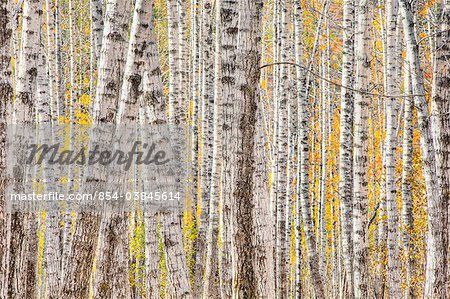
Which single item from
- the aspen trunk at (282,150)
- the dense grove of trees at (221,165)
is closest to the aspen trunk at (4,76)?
the dense grove of trees at (221,165)

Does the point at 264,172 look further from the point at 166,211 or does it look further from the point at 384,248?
the point at 384,248

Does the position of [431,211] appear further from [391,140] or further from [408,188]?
[408,188]

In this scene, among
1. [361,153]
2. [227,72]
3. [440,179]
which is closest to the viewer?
[227,72]

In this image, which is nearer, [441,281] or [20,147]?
[20,147]

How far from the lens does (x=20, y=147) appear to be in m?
6.20

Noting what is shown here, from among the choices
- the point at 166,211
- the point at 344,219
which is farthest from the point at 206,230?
the point at 166,211

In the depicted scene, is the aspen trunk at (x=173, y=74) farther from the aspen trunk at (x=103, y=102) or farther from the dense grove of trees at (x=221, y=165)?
the aspen trunk at (x=103, y=102)

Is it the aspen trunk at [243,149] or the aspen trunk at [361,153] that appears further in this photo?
the aspen trunk at [361,153]

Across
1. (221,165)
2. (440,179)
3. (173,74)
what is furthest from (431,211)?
(173,74)

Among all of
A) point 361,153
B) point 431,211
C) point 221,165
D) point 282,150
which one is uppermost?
point 282,150

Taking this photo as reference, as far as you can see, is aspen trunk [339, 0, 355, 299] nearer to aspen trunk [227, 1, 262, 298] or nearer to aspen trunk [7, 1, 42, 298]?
aspen trunk [227, 1, 262, 298]

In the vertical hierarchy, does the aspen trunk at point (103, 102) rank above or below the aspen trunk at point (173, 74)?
below

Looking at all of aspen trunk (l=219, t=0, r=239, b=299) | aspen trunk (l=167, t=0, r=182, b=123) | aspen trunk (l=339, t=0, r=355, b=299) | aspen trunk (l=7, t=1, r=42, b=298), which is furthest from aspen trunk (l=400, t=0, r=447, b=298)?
aspen trunk (l=7, t=1, r=42, b=298)

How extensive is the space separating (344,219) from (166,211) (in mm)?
4209
